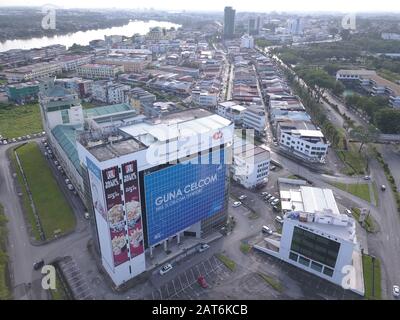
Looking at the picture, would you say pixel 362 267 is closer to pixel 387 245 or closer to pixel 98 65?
pixel 387 245

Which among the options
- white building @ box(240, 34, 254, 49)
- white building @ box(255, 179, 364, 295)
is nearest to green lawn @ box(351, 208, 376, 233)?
white building @ box(255, 179, 364, 295)

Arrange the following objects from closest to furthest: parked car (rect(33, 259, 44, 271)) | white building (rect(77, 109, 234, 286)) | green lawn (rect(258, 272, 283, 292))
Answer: white building (rect(77, 109, 234, 286)), green lawn (rect(258, 272, 283, 292)), parked car (rect(33, 259, 44, 271))

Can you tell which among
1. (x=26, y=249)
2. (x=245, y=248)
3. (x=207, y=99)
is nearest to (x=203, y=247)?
(x=245, y=248)

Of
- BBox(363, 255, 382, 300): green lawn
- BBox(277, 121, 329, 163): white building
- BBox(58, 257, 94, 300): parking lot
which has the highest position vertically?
BBox(277, 121, 329, 163): white building

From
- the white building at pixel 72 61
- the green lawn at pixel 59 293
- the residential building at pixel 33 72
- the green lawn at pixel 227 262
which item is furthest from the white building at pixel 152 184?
the white building at pixel 72 61

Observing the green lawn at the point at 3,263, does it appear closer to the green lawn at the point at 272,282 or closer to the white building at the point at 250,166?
the green lawn at the point at 272,282

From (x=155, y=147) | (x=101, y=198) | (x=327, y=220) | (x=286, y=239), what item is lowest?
(x=286, y=239)

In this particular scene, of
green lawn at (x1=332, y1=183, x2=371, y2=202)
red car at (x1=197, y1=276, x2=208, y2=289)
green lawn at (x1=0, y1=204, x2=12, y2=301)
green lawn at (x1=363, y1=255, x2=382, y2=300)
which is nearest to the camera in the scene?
green lawn at (x1=0, y1=204, x2=12, y2=301)

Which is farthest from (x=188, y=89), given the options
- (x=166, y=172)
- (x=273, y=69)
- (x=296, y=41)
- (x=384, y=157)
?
(x=296, y=41)

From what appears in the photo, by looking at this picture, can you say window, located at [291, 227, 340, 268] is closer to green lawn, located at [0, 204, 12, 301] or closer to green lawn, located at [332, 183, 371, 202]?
green lawn, located at [332, 183, 371, 202]
